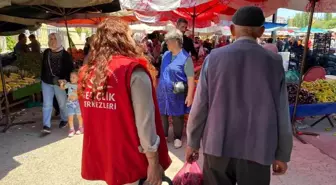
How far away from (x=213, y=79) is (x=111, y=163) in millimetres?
→ 866

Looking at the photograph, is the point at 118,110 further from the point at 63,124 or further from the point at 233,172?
the point at 63,124

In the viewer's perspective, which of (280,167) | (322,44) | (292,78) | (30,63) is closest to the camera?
(280,167)

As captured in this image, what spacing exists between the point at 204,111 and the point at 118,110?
642 millimetres

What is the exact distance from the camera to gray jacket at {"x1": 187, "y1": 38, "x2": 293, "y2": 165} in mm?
1931

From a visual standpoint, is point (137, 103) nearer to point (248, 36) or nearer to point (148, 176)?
point (148, 176)

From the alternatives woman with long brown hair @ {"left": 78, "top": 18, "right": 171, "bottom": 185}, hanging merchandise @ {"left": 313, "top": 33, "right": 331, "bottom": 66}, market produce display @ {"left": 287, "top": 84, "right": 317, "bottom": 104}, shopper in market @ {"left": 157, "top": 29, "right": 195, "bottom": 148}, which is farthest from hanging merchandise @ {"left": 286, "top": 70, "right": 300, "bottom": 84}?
hanging merchandise @ {"left": 313, "top": 33, "right": 331, "bottom": 66}

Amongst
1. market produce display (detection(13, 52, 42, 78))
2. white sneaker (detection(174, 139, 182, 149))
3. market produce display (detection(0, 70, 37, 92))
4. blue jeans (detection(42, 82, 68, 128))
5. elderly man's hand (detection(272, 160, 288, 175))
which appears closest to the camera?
elderly man's hand (detection(272, 160, 288, 175))

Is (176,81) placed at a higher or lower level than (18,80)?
higher

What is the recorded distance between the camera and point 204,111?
2.14 m

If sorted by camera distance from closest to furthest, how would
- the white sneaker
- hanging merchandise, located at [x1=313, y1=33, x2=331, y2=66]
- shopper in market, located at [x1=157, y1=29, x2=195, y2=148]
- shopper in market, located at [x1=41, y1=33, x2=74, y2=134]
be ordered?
shopper in market, located at [x1=157, y1=29, x2=195, y2=148], the white sneaker, shopper in market, located at [x1=41, y1=33, x2=74, y2=134], hanging merchandise, located at [x1=313, y1=33, x2=331, y2=66]

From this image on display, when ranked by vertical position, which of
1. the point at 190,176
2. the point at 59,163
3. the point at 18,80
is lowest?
the point at 59,163

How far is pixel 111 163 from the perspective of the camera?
1.89m

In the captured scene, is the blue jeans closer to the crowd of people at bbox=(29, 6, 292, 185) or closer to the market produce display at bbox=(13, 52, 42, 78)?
the market produce display at bbox=(13, 52, 42, 78)

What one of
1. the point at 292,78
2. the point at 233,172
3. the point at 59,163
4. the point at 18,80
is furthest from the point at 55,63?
the point at 292,78
